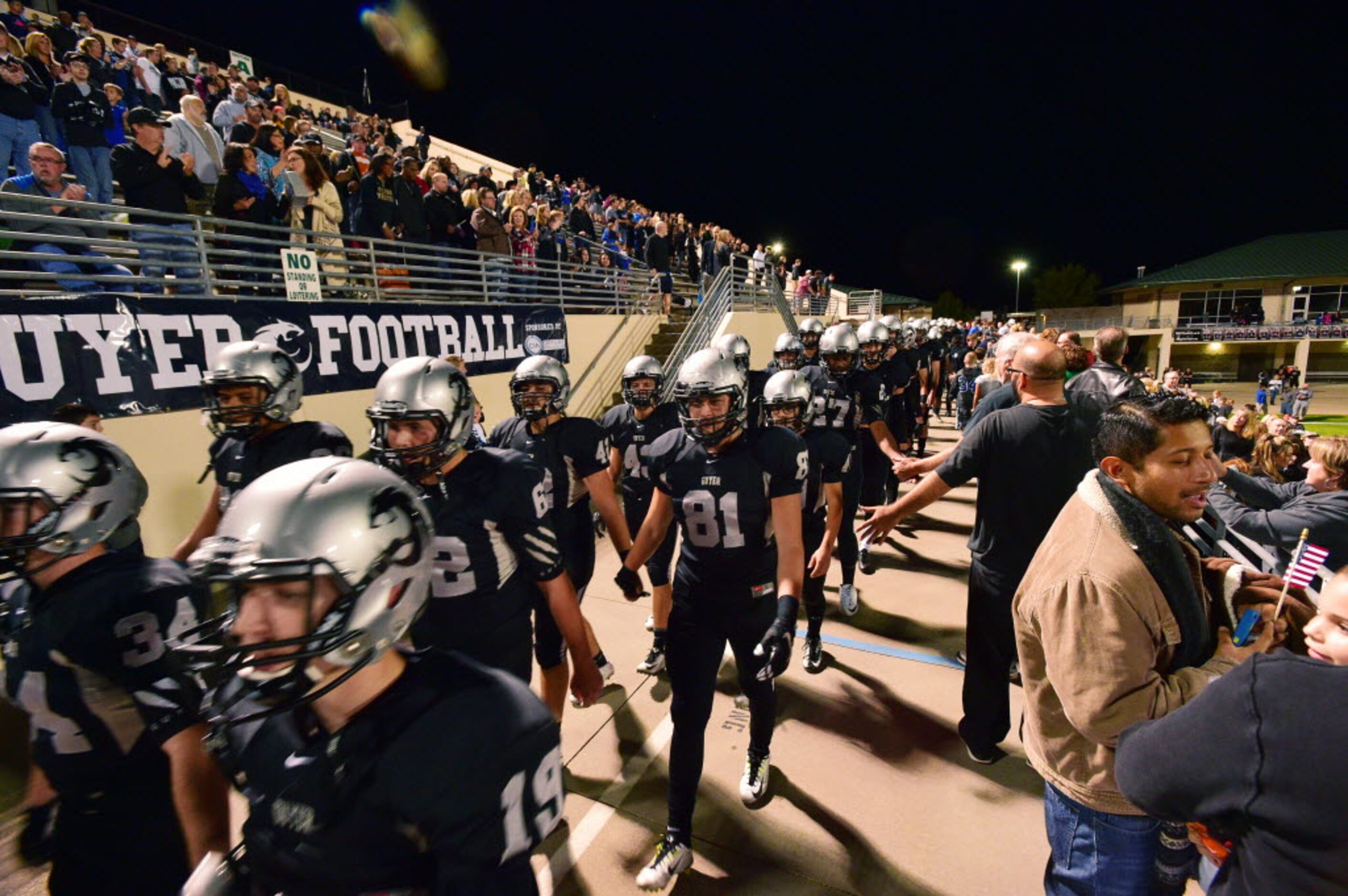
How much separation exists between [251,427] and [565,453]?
2.03 meters

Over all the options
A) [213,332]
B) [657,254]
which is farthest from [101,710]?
[657,254]

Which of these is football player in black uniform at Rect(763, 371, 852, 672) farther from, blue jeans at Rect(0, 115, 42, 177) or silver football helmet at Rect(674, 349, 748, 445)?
blue jeans at Rect(0, 115, 42, 177)

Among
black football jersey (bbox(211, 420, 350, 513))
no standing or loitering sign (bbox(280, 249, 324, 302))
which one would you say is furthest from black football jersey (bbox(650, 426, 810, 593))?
no standing or loitering sign (bbox(280, 249, 324, 302))

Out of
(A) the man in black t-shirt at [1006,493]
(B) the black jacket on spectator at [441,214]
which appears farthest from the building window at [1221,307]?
(A) the man in black t-shirt at [1006,493]

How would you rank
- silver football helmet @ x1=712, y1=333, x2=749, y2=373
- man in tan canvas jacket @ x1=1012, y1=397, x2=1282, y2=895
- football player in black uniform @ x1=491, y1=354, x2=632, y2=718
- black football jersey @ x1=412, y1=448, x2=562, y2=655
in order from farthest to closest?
silver football helmet @ x1=712, y1=333, x2=749, y2=373 → football player in black uniform @ x1=491, y1=354, x2=632, y2=718 → black football jersey @ x1=412, y1=448, x2=562, y2=655 → man in tan canvas jacket @ x1=1012, y1=397, x2=1282, y2=895

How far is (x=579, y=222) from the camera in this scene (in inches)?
620

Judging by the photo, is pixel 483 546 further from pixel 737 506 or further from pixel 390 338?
pixel 390 338

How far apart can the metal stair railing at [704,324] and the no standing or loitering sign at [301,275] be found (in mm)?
6557

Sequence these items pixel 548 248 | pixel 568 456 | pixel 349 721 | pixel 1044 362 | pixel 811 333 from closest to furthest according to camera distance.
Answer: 1. pixel 349 721
2. pixel 1044 362
3. pixel 568 456
4. pixel 811 333
5. pixel 548 248

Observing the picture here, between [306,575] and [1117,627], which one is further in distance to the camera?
[1117,627]

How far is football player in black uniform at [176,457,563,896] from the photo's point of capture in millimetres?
1222

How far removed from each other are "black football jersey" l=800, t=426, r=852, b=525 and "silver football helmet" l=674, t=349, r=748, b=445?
179 cm

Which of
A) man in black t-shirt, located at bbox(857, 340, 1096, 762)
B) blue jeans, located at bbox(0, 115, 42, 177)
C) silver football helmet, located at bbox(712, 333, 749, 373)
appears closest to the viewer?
man in black t-shirt, located at bbox(857, 340, 1096, 762)

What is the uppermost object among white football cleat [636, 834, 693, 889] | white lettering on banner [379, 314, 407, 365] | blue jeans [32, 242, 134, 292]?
blue jeans [32, 242, 134, 292]
